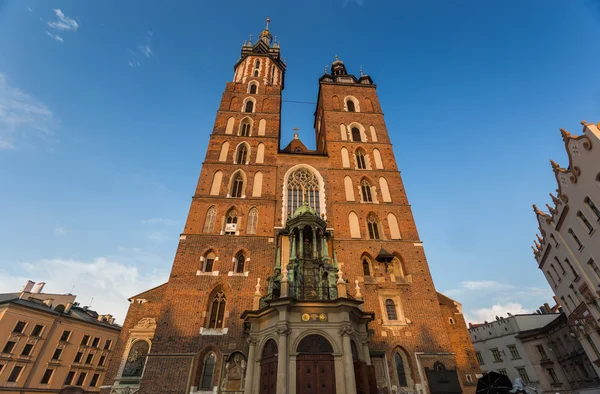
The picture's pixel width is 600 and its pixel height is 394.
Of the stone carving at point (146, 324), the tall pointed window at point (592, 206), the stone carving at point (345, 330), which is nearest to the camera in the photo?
the stone carving at point (345, 330)

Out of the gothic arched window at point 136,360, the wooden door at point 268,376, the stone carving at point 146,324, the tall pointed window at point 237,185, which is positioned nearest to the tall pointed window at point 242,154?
the tall pointed window at point 237,185

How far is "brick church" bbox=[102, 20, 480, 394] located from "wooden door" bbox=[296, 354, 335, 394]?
40 mm

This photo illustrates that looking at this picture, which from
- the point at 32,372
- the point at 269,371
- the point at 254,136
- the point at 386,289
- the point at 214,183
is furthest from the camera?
the point at 32,372

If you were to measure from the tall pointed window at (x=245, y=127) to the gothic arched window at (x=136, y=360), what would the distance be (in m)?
17.0

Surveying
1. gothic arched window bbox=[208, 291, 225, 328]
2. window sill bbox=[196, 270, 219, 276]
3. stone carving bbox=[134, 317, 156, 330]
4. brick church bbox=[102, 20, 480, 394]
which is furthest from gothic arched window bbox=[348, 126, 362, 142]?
stone carving bbox=[134, 317, 156, 330]

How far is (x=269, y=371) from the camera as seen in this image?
1318cm

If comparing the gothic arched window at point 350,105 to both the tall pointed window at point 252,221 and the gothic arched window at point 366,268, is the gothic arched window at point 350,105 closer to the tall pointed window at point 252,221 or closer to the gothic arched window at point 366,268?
the tall pointed window at point 252,221

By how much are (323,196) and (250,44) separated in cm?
2479

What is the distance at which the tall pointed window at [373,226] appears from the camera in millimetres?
21425

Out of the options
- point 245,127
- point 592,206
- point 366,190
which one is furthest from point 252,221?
point 592,206

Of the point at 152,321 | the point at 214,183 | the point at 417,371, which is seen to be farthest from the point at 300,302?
the point at 214,183

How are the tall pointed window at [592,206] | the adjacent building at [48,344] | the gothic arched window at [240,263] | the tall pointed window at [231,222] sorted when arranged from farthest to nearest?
the adjacent building at [48,344] < the tall pointed window at [231,222] < the gothic arched window at [240,263] < the tall pointed window at [592,206]

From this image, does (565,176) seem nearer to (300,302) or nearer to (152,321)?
(300,302)

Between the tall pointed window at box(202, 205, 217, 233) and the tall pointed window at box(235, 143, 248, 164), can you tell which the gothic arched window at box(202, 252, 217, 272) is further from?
the tall pointed window at box(235, 143, 248, 164)
